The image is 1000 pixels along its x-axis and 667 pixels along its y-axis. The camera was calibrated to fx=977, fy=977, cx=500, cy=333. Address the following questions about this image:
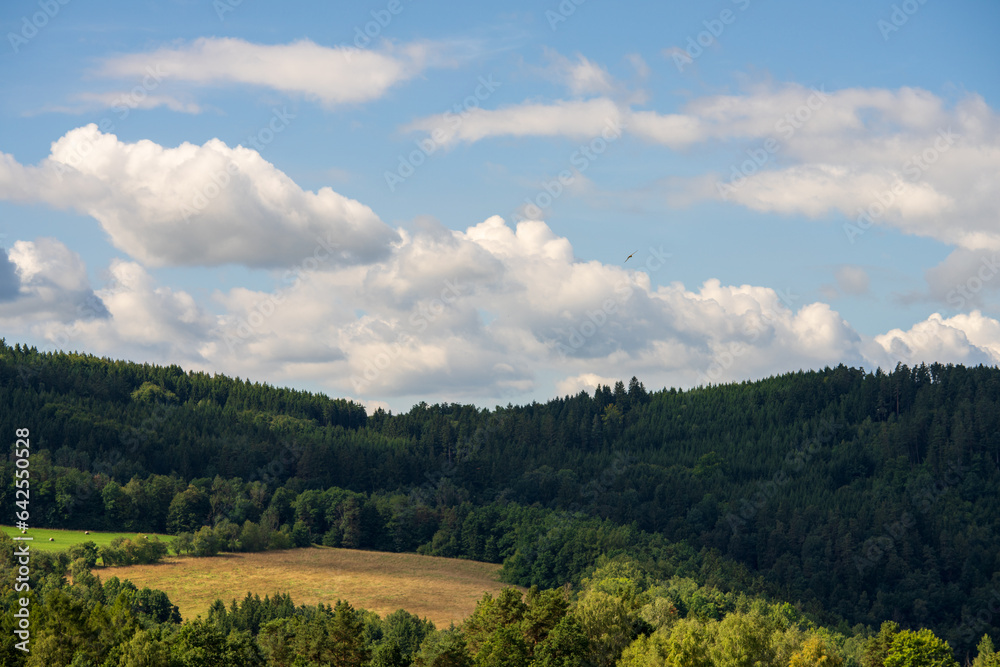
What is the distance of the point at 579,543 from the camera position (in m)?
199

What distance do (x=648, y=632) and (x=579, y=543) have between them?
99.8 metres

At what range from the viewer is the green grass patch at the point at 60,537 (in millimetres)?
166875

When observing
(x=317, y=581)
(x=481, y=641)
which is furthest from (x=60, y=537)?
(x=481, y=641)

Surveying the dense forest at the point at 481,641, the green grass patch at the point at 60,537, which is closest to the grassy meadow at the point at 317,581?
the green grass patch at the point at 60,537

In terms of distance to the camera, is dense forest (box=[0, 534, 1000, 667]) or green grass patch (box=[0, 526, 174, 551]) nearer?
dense forest (box=[0, 534, 1000, 667])

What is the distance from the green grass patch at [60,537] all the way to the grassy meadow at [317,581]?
12.6 m

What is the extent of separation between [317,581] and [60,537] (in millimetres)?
47875

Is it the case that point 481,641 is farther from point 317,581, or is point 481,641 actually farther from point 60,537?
point 60,537

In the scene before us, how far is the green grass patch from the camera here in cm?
16688

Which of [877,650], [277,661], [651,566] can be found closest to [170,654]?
[277,661]

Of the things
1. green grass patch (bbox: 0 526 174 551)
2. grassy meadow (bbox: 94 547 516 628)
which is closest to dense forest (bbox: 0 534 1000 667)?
grassy meadow (bbox: 94 547 516 628)

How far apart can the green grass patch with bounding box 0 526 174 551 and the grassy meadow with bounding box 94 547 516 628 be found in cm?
1259

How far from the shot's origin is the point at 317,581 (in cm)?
17425

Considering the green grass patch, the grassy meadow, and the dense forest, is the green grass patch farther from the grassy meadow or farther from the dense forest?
the dense forest
